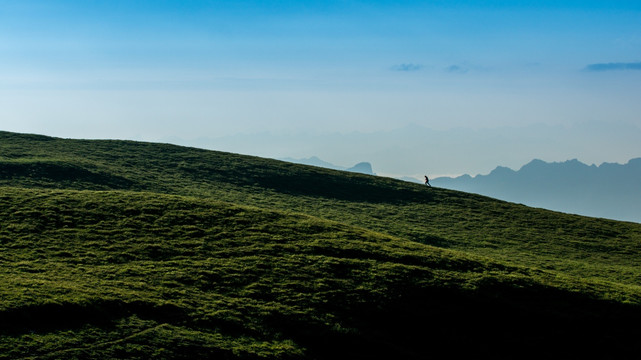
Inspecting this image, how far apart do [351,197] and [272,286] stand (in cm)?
4026

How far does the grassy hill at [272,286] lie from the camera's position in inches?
946

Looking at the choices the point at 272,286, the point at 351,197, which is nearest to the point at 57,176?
the point at 351,197

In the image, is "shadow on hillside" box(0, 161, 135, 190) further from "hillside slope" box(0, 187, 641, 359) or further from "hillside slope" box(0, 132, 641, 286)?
"hillside slope" box(0, 187, 641, 359)

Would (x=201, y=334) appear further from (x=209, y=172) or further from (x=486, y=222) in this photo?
(x=209, y=172)

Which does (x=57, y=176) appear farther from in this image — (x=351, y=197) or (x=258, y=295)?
(x=258, y=295)

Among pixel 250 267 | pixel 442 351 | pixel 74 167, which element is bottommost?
pixel 442 351

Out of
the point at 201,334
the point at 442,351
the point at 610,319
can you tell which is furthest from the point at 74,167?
the point at 610,319

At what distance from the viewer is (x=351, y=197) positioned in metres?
70.0

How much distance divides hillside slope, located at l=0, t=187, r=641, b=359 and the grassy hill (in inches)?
3.4

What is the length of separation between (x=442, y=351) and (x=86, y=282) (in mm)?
18517

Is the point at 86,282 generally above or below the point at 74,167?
below

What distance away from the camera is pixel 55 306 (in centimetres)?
2423

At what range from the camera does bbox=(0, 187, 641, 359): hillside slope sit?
23641mm

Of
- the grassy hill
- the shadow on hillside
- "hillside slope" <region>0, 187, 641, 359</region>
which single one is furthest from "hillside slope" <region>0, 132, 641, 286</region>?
"hillside slope" <region>0, 187, 641, 359</region>
